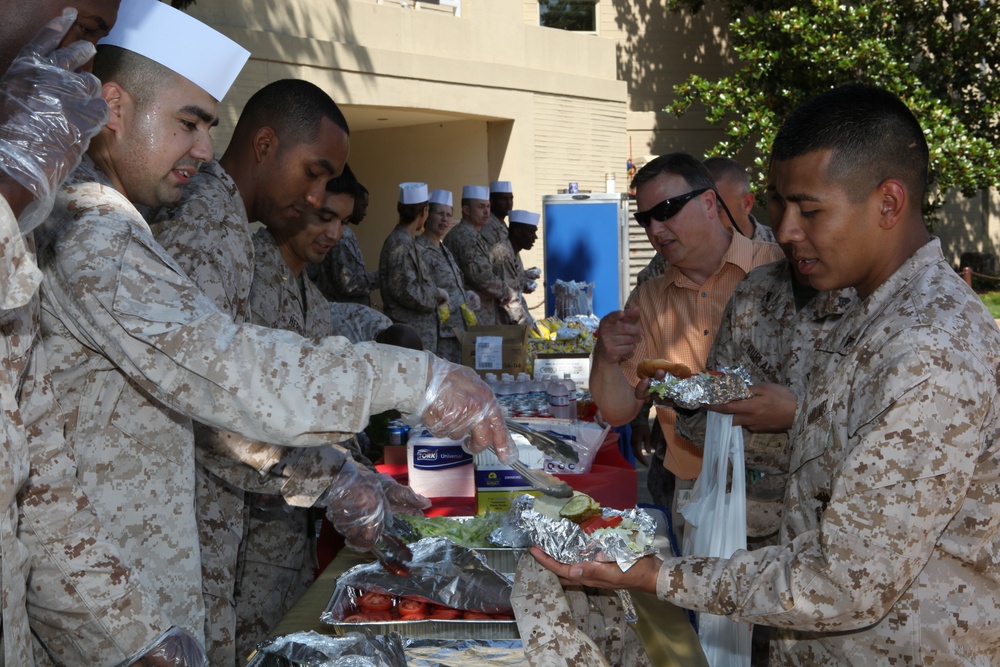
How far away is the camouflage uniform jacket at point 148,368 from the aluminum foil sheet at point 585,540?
20.0 inches

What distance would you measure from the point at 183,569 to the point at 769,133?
44.0 feet

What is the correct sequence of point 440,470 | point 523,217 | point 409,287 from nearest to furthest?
point 440,470
point 409,287
point 523,217

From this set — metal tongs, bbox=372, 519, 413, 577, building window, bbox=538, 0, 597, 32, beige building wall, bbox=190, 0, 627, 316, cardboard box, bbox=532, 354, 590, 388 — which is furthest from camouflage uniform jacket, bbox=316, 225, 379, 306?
building window, bbox=538, 0, 597, 32

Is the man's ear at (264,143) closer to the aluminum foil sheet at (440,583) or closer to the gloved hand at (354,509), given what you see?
the gloved hand at (354,509)

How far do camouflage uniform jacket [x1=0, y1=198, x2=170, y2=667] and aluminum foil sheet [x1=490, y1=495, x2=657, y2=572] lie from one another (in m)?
0.82

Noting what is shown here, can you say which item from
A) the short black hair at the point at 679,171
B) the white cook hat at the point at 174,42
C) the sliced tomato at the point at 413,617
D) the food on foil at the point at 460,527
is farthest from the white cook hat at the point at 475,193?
the sliced tomato at the point at 413,617

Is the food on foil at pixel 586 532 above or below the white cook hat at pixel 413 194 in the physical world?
below

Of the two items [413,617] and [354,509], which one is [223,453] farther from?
[413,617]

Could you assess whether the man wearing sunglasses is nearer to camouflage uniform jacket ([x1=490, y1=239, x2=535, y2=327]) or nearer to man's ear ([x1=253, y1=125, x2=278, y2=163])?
man's ear ([x1=253, y1=125, x2=278, y2=163])

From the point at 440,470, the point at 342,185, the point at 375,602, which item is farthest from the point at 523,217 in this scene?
the point at 375,602

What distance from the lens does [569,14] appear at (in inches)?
591

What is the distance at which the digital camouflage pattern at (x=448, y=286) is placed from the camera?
26.8ft

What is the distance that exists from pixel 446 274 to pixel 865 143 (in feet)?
21.8

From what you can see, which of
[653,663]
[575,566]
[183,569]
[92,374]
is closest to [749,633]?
[653,663]
